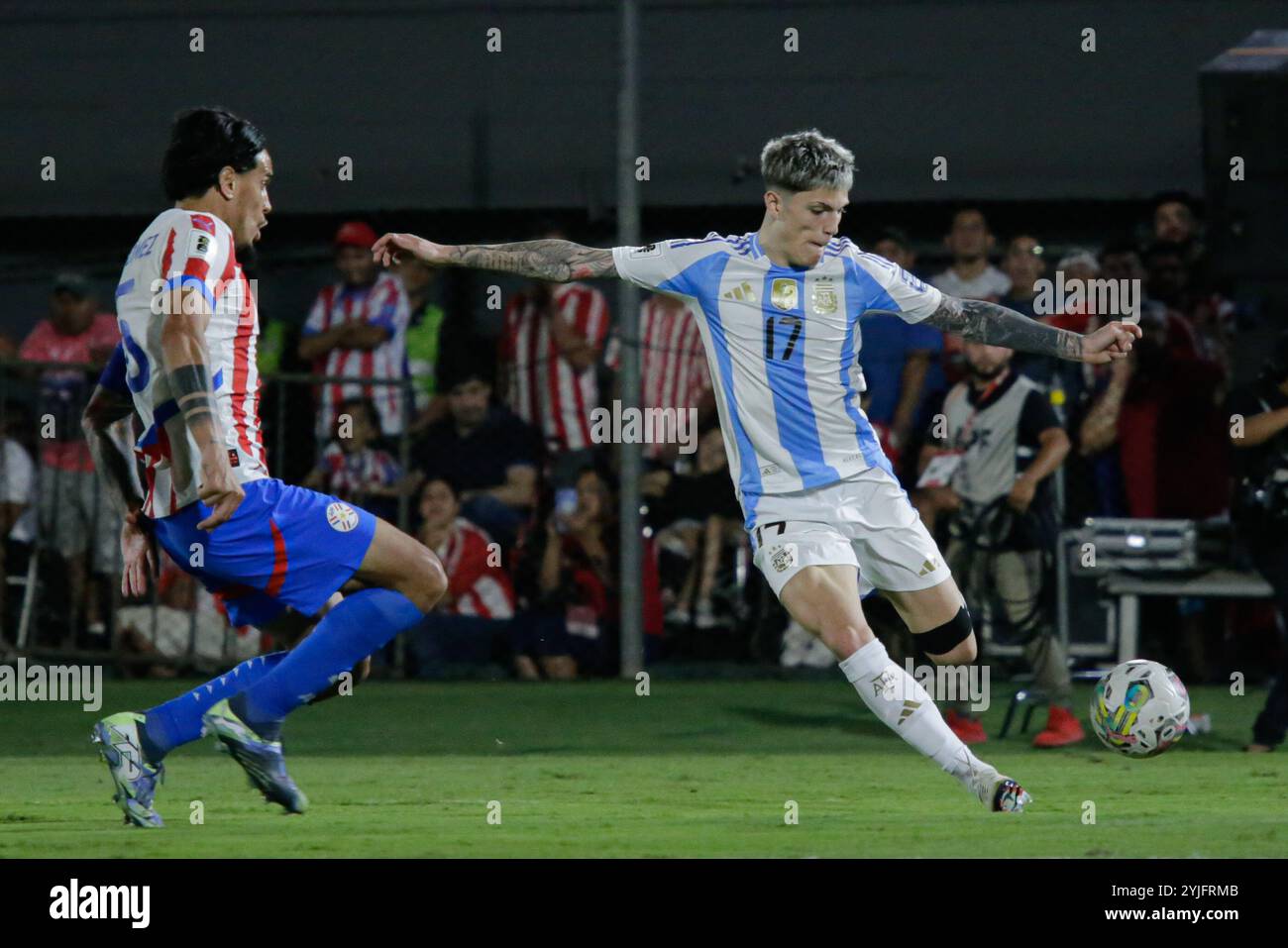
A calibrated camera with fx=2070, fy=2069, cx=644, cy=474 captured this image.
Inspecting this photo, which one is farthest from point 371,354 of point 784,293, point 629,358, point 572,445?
point 784,293

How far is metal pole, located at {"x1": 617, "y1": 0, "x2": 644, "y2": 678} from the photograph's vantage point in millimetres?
12812

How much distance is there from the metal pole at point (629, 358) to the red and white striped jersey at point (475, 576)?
75 cm

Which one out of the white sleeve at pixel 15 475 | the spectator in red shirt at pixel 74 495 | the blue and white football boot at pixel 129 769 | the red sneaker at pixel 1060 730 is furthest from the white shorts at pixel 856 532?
the white sleeve at pixel 15 475

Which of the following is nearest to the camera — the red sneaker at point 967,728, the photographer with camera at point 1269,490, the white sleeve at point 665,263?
the white sleeve at point 665,263

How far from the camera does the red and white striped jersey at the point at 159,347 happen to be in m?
6.52

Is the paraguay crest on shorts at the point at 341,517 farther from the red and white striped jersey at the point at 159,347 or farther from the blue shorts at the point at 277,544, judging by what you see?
the red and white striped jersey at the point at 159,347

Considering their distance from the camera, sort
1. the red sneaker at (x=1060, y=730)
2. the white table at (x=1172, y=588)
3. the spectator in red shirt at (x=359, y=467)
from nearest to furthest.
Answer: the red sneaker at (x=1060, y=730), the white table at (x=1172, y=588), the spectator in red shirt at (x=359, y=467)

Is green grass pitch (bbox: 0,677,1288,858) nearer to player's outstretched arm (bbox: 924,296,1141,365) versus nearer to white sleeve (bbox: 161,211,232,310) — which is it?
player's outstretched arm (bbox: 924,296,1141,365)

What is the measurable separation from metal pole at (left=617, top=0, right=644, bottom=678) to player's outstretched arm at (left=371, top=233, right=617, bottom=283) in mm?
5447

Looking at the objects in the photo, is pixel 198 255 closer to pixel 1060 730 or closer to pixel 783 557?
pixel 783 557

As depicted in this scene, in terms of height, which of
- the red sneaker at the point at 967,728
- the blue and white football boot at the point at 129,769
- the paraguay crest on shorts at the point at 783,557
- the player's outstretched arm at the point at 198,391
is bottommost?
the red sneaker at the point at 967,728

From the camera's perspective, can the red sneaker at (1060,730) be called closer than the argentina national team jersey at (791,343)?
No

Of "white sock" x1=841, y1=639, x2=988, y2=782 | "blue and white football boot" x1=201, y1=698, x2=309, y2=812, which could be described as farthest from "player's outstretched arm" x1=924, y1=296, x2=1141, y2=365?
"blue and white football boot" x1=201, y1=698, x2=309, y2=812

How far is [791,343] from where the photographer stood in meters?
7.25
